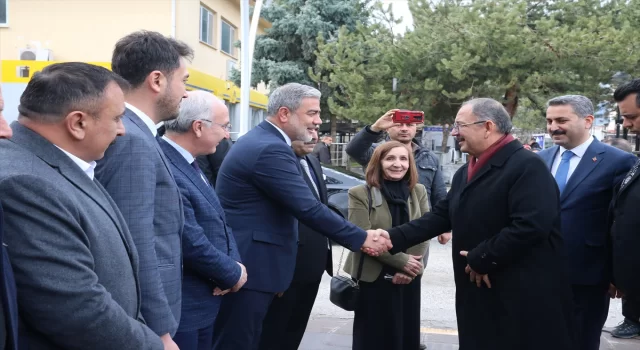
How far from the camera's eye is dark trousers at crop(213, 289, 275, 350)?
350cm

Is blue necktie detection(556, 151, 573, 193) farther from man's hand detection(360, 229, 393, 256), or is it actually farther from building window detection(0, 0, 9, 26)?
building window detection(0, 0, 9, 26)

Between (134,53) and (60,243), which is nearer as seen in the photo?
(60,243)

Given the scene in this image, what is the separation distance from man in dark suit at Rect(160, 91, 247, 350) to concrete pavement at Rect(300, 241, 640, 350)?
2342 millimetres

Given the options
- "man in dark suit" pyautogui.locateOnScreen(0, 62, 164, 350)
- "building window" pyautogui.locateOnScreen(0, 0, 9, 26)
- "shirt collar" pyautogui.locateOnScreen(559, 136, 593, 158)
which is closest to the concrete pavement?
"shirt collar" pyautogui.locateOnScreen(559, 136, 593, 158)

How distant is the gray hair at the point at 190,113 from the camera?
3082 mm

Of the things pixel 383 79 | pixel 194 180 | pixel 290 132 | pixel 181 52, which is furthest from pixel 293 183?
pixel 383 79

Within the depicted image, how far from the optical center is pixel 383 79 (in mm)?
17125

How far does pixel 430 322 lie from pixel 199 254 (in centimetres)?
381

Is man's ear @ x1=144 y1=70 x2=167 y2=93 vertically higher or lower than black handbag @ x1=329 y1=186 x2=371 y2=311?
higher

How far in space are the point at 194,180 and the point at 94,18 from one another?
18384 mm

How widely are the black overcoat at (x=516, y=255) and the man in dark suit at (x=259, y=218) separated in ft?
3.11

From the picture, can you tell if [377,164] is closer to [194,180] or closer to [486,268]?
[486,268]

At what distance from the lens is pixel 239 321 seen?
3529 millimetres

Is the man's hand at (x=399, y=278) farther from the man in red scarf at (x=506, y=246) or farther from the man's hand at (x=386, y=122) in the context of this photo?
the man's hand at (x=386, y=122)
